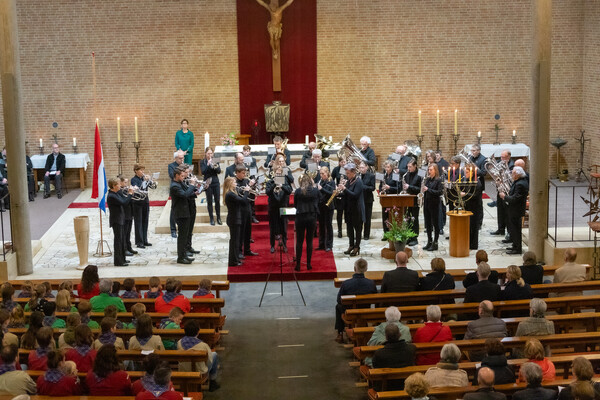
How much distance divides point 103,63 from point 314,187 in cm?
905

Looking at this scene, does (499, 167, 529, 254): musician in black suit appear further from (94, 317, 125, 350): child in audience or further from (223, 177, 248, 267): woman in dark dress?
(94, 317, 125, 350): child in audience

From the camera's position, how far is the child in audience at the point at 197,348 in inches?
373

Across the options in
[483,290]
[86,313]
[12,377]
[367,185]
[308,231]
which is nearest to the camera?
[12,377]

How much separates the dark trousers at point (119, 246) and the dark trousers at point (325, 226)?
3.42 m

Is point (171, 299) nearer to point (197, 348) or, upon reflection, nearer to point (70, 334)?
point (197, 348)

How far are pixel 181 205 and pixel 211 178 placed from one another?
2.00 meters

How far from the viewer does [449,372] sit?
8398 millimetres

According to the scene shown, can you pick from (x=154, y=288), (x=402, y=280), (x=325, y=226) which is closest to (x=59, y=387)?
(x=154, y=288)

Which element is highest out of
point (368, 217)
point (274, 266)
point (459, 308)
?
point (368, 217)

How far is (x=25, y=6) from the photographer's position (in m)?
21.1

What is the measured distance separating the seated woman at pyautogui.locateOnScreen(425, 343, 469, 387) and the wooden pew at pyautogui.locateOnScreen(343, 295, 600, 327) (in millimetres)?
2101

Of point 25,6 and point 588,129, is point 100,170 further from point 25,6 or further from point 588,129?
point 588,129

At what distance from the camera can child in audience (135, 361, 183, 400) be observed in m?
7.77

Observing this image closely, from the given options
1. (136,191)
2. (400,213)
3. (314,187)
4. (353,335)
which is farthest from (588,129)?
(353,335)
